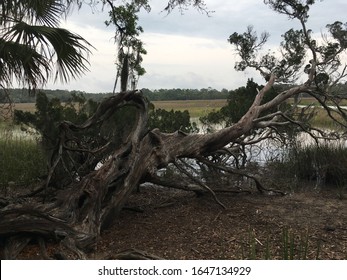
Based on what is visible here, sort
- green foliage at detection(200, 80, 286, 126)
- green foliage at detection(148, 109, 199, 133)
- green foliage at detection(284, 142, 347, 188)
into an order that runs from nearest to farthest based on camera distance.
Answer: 1. green foliage at detection(284, 142, 347, 188)
2. green foliage at detection(148, 109, 199, 133)
3. green foliage at detection(200, 80, 286, 126)

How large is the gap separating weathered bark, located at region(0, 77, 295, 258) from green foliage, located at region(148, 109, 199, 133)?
6.45 ft

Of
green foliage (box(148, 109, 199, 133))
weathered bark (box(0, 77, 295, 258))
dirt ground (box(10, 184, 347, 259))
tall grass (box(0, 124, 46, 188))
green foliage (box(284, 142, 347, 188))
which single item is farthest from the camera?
green foliage (box(148, 109, 199, 133))

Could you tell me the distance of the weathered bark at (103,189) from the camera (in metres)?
4.09

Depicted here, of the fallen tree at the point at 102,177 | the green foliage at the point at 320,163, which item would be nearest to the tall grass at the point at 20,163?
the fallen tree at the point at 102,177

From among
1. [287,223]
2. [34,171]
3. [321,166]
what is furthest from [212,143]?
[34,171]

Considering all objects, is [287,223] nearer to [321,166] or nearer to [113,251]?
[113,251]

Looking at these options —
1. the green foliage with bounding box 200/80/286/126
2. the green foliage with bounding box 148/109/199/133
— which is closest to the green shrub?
the green foliage with bounding box 148/109/199/133

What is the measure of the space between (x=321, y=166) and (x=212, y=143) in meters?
2.88

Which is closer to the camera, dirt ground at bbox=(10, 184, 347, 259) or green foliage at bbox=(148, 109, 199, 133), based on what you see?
dirt ground at bbox=(10, 184, 347, 259)

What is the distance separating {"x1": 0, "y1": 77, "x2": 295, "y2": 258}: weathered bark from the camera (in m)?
4.09

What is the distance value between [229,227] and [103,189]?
4.99ft

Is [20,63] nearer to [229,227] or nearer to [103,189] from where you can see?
[103,189]

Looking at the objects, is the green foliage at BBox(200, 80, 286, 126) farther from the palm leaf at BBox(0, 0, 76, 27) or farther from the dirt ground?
the palm leaf at BBox(0, 0, 76, 27)

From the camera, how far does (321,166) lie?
8242 millimetres
